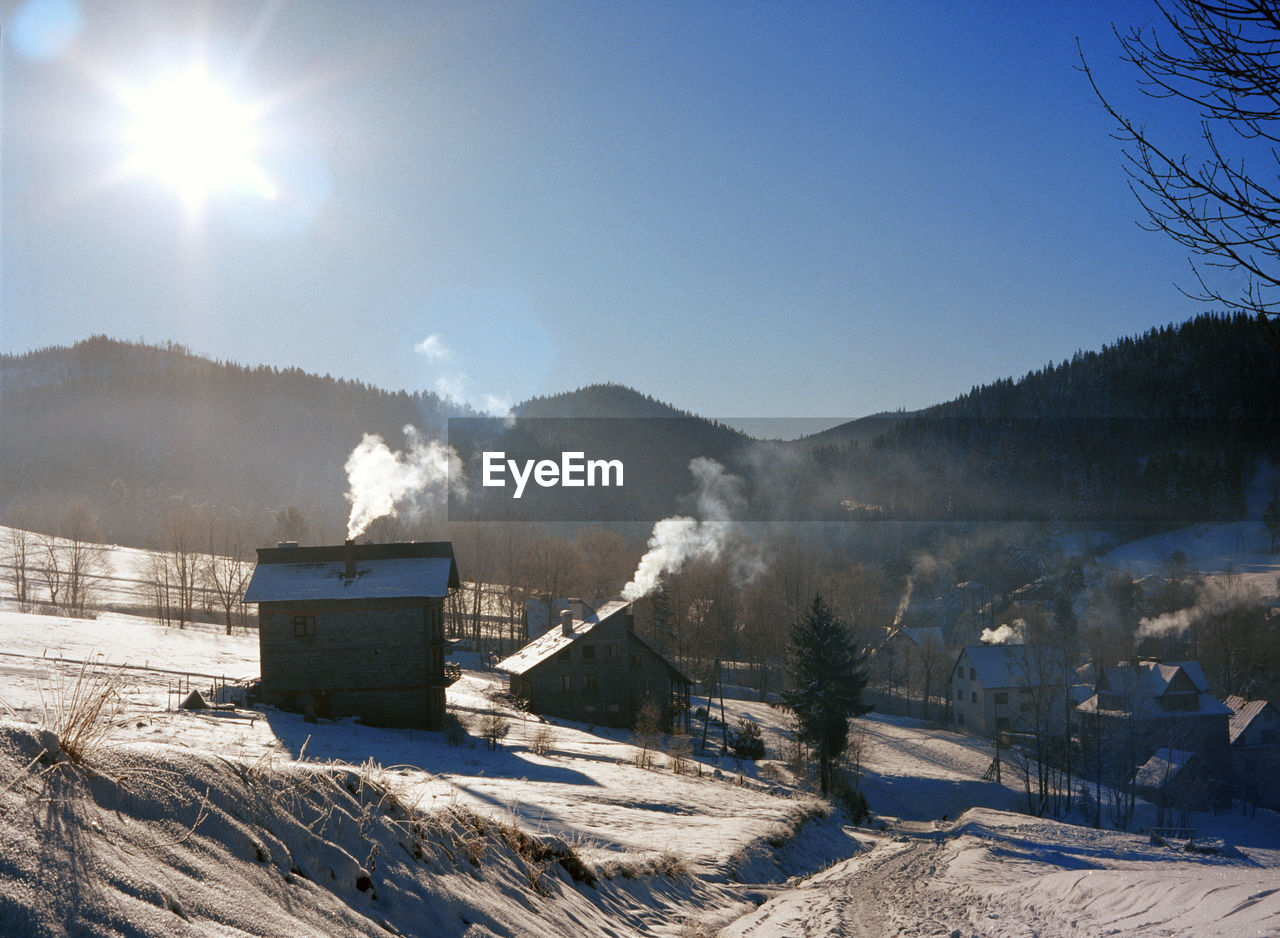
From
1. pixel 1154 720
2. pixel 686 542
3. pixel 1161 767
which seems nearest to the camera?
pixel 1161 767

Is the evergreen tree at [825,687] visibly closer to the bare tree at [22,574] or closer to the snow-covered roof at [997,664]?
the snow-covered roof at [997,664]

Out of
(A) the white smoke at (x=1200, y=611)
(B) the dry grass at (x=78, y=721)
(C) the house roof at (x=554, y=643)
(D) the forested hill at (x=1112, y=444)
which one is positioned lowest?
(A) the white smoke at (x=1200, y=611)

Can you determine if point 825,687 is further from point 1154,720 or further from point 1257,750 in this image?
point 1257,750

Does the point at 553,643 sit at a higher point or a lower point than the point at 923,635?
higher

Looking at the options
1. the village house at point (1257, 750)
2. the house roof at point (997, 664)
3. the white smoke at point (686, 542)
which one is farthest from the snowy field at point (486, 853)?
the house roof at point (997, 664)

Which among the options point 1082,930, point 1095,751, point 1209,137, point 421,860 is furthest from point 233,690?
point 1095,751

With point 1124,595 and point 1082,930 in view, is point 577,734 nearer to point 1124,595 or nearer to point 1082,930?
point 1082,930

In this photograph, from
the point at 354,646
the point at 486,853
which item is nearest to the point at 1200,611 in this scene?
the point at 354,646
